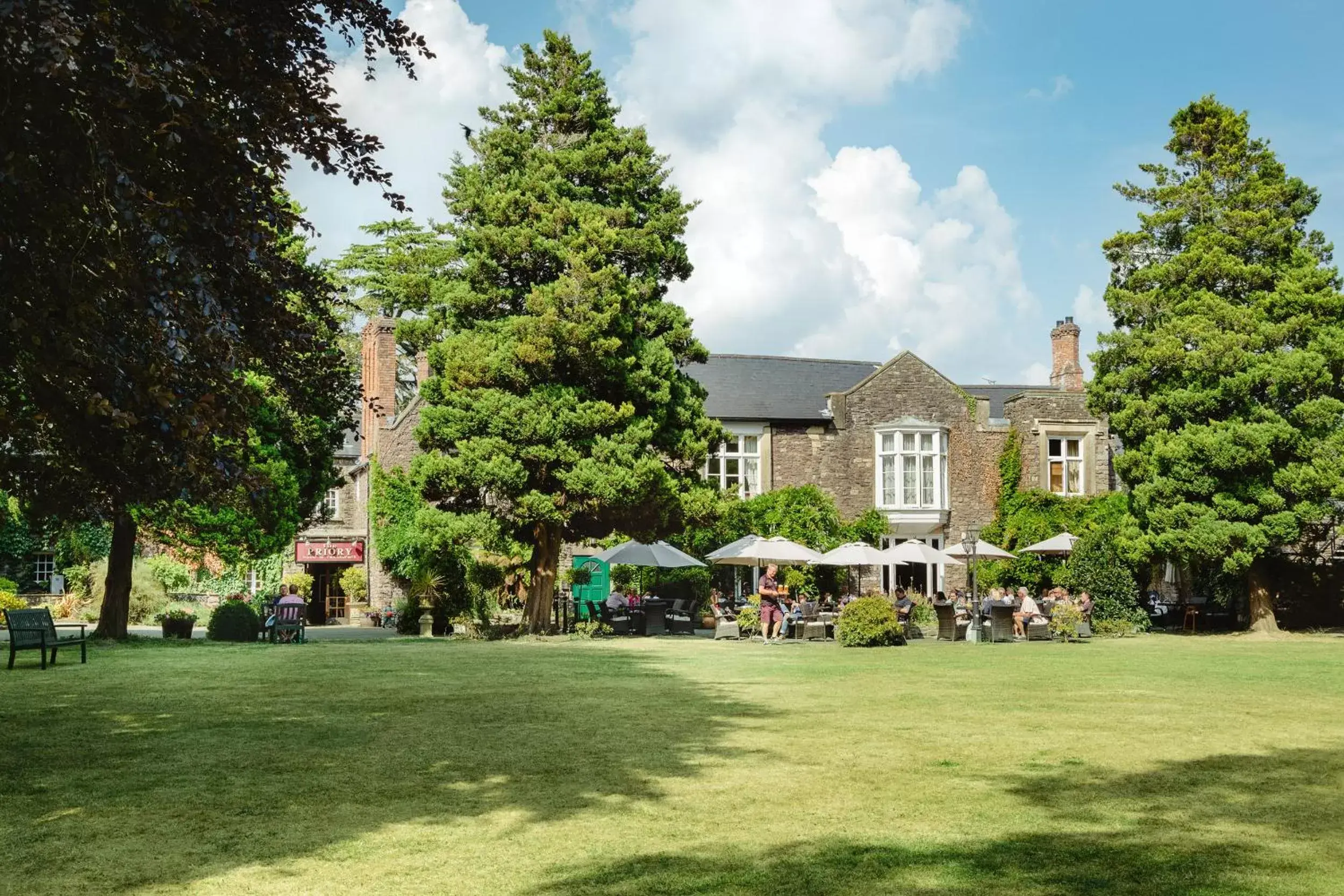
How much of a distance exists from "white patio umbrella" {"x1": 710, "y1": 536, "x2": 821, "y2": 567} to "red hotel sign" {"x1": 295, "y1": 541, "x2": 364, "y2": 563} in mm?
20273

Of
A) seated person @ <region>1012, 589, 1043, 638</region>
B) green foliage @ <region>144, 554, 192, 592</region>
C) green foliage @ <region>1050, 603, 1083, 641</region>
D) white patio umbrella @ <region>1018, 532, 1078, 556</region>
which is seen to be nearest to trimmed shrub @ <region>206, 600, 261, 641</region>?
green foliage @ <region>144, 554, 192, 592</region>

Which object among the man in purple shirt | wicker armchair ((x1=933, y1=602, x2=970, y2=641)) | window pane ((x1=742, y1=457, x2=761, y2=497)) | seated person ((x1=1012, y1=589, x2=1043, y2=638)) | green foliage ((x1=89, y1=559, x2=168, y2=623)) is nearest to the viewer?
the man in purple shirt

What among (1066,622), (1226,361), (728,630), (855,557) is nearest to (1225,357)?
(1226,361)

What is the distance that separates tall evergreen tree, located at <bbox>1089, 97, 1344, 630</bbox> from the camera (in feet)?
105

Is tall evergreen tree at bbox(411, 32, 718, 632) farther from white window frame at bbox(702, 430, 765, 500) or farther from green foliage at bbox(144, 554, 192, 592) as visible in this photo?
green foliage at bbox(144, 554, 192, 592)

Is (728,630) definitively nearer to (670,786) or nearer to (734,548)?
(734,548)

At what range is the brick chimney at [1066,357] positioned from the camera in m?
47.8

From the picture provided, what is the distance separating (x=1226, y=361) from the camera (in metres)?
32.6

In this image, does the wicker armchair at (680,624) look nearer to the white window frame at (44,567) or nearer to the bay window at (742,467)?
the bay window at (742,467)

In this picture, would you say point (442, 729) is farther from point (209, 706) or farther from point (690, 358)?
point (690, 358)

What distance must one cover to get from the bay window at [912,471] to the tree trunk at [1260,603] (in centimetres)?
1119

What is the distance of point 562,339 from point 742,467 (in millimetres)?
13659

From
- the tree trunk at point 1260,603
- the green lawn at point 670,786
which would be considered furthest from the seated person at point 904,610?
the green lawn at point 670,786

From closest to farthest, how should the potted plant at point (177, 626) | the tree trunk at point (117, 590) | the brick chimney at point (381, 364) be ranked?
the tree trunk at point (117, 590) → the potted plant at point (177, 626) → the brick chimney at point (381, 364)
